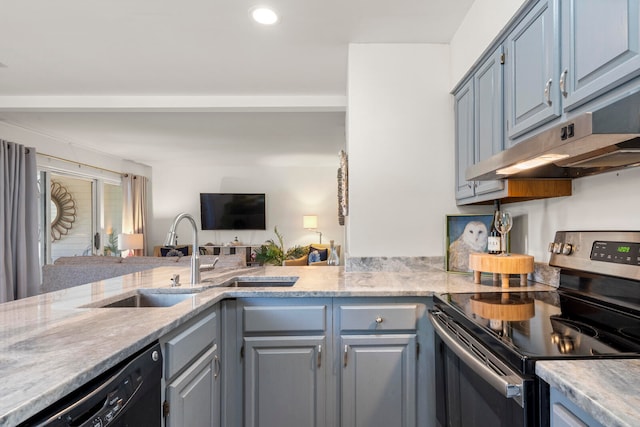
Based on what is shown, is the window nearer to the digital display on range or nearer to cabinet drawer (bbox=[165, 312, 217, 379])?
cabinet drawer (bbox=[165, 312, 217, 379])

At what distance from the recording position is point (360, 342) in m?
1.65

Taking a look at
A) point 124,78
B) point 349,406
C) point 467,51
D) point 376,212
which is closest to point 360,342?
point 349,406

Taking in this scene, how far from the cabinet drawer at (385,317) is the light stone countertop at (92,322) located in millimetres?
71

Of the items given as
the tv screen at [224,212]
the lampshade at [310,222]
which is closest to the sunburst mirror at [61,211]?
the tv screen at [224,212]

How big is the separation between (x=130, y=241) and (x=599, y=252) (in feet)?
21.1

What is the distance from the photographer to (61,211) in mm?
5172

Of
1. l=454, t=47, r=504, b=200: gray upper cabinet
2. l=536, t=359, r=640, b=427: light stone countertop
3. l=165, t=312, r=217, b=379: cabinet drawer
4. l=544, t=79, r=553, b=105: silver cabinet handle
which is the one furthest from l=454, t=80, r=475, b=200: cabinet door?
l=165, t=312, r=217, b=379: cabinet drawer

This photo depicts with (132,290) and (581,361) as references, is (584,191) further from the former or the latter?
(132,290)

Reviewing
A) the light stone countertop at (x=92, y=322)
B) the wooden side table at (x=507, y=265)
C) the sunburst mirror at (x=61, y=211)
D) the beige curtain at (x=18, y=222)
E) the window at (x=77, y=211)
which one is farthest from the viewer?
the sunburst mirror at (x=61, y=211)

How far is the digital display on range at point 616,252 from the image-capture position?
45.9 inches

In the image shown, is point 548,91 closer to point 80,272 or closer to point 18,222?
point 80,272

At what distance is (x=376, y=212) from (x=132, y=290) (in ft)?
4.78

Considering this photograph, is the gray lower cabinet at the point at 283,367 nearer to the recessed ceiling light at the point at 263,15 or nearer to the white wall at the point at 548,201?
the white wall at the point at 548,201

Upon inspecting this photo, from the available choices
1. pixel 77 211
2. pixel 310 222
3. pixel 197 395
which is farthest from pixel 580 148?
pixel 77 211
